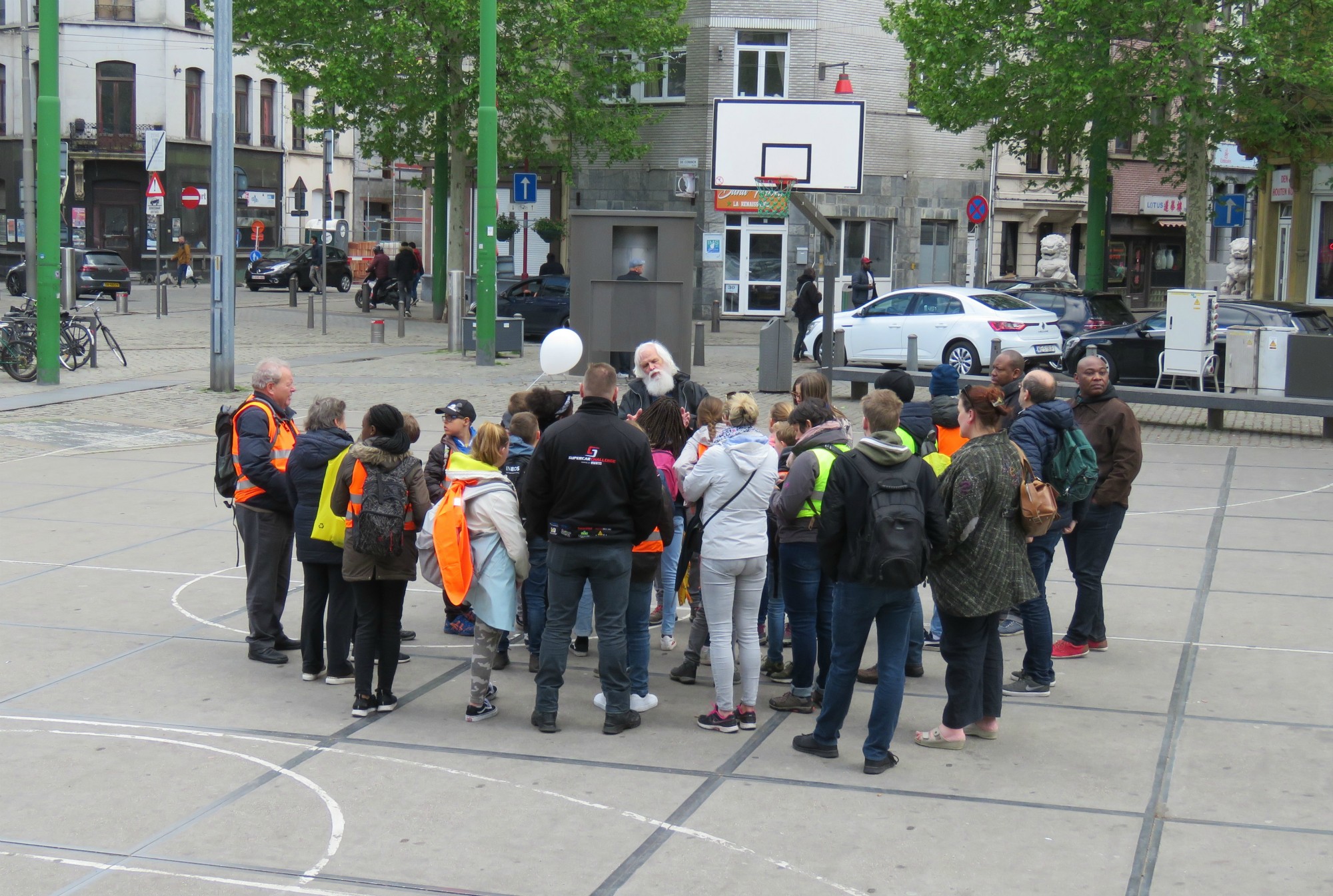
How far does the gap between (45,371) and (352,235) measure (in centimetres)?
4873

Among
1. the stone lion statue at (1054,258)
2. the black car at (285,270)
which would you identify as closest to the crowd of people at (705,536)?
the stone lion statue at (1054,258)

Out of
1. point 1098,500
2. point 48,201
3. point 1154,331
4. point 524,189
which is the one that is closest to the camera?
point 1098,500

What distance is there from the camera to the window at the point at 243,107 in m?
57.9

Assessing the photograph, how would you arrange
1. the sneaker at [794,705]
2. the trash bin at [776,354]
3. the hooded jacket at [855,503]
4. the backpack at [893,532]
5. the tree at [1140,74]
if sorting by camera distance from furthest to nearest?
the tree at [1140,74], the trash bin at [776,354], the sneaker at [794,705], the hooded jacket at [855,503], the backpack at [893,532]

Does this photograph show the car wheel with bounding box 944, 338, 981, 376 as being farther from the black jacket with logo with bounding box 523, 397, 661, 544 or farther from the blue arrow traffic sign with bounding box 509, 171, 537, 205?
the black jacket with logo with bounding box 523, 397, 661, 544

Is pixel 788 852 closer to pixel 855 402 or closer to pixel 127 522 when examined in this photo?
pixel 127 522

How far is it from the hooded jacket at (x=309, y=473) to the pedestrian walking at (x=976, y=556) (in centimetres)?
297

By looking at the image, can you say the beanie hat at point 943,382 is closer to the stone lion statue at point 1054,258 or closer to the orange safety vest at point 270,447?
the orange safety vest at point 270,447

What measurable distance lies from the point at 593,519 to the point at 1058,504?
8.31 feet

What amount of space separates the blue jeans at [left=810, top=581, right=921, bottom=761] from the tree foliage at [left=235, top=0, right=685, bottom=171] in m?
25.9

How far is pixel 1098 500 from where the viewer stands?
7918 millimetres

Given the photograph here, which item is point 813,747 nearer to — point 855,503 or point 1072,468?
point 855,503

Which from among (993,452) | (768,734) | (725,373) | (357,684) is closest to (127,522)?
(357,684)

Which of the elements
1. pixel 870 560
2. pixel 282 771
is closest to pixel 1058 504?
pixel 870 560
